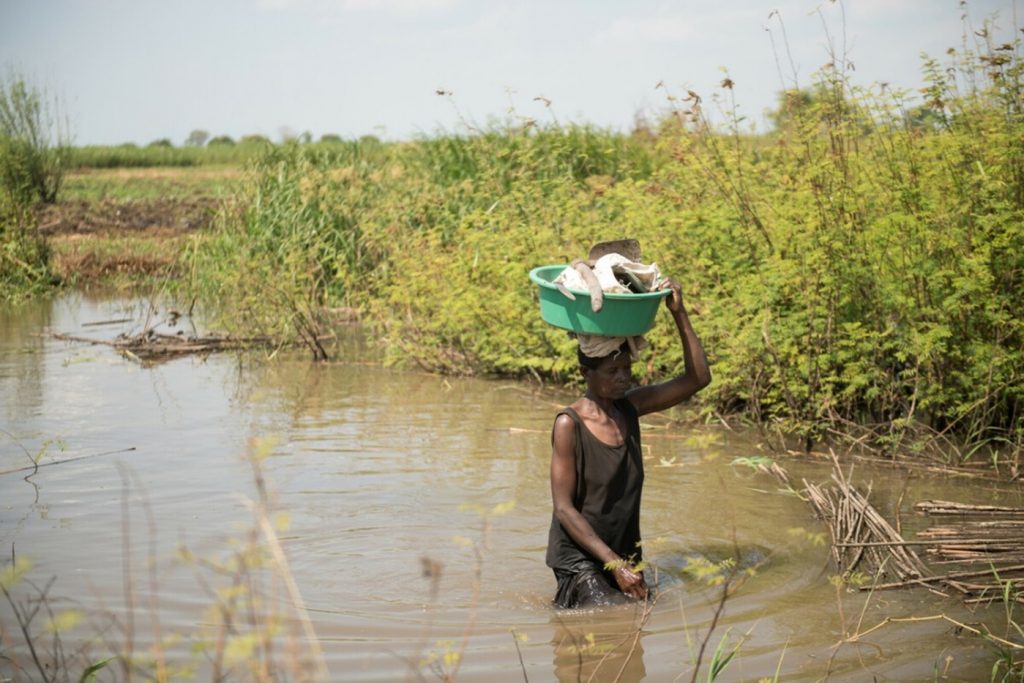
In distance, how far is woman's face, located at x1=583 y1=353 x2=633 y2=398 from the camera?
4.47m

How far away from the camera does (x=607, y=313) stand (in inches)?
168

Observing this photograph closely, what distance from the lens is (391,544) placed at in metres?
5.98

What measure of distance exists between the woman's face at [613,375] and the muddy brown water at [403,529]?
53cm

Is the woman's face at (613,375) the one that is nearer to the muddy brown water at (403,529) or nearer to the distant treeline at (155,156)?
the muddy brown water at (403,529)

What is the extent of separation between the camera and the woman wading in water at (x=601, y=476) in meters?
4.49

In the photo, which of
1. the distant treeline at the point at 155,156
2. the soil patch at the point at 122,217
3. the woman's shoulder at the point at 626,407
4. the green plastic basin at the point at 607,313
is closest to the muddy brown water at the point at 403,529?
the woman's shoulder at the point at 626,407

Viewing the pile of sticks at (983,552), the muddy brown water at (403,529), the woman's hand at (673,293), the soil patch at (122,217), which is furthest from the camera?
the soil patch at (122,217)

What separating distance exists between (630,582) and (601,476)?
1.39 feet

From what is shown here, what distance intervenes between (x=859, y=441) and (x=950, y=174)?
1.70 meters

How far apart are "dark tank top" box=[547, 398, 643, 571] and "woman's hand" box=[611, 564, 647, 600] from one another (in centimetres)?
11

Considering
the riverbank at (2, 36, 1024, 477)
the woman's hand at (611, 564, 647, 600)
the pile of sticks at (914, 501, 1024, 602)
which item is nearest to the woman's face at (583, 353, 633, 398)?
the woman's hand at (611, 564, 647, 600)

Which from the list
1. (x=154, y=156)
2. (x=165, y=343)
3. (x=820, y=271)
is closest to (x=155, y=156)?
(x=154, y=156)

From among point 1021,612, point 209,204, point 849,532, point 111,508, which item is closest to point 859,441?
point 849,532

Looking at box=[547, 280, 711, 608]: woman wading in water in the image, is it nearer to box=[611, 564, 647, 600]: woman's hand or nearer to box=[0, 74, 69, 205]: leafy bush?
box=[611, 564, 647, 600]: woman's hand
